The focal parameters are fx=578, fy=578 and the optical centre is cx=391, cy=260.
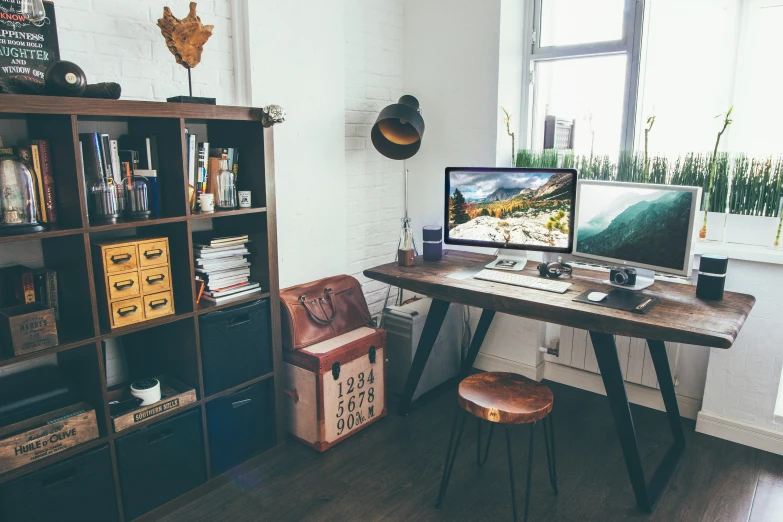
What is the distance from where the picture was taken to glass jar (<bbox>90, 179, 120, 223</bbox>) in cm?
206

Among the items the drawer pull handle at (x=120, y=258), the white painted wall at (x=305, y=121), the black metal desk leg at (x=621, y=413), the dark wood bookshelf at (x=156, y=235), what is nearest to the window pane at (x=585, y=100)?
the white painted wall at (x=305, y=121)

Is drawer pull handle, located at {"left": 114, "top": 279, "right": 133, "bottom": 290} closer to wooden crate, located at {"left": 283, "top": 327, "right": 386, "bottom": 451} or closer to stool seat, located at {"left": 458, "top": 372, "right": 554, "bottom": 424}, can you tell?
wooden crate, located at {"left": 283, "top": 327, "right": 386, "bottom": 451}

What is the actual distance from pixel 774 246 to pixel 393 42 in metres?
2.34

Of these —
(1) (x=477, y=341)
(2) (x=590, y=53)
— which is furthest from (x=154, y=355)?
(2) (x=590, y=53)

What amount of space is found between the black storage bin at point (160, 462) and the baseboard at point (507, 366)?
183 cm

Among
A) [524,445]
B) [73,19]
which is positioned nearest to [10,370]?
[73,19]

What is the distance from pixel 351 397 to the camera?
2812 mm

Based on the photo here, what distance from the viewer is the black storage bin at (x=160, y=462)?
2154 mm

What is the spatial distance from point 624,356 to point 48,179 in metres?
2.75

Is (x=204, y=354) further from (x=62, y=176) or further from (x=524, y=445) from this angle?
(x=524, y=445)

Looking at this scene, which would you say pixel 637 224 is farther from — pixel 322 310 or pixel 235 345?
pixel 235 345

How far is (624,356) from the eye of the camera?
305cm

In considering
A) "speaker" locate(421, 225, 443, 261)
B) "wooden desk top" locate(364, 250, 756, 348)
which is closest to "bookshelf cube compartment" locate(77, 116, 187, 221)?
"wooden desk top" locate(364, 250, 756, 348)

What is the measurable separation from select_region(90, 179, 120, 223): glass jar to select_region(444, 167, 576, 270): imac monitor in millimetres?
1570
